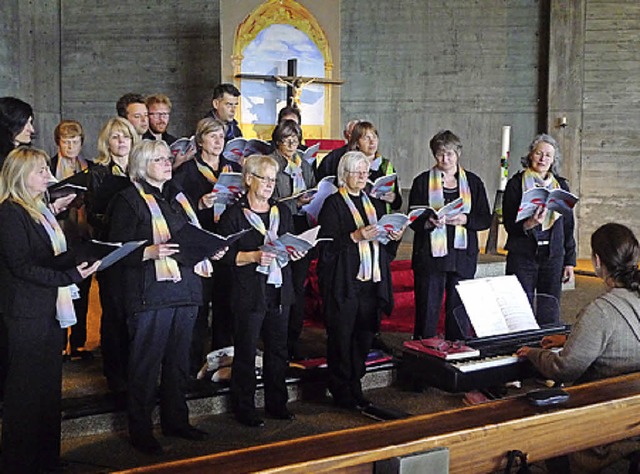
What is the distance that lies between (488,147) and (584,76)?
1498 mm

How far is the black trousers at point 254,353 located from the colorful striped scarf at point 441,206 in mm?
1123

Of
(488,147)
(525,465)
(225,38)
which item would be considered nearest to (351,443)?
(525,465)

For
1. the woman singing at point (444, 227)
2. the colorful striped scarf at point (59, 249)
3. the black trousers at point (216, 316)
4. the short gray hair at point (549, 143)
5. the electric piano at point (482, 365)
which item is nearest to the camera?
the electric piano at point (482, 365)

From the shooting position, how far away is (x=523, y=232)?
4.85 m

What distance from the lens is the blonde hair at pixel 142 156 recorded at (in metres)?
3.61

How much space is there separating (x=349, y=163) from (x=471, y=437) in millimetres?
2462

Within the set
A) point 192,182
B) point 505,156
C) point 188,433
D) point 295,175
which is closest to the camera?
point 188,433

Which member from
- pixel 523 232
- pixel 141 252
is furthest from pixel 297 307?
pixel 141 252

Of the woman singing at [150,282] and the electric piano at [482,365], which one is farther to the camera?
the woman singing at [150,282]

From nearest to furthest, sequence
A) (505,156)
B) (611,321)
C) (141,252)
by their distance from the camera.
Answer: (611,321)
(141,252)
(505,156)

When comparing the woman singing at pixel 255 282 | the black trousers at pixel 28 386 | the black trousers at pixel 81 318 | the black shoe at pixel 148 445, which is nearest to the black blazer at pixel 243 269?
the woman singing at pixel 255 282

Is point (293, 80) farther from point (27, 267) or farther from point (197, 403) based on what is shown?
point (27, 267)

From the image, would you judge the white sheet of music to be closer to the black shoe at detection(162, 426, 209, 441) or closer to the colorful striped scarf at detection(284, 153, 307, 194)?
the black shoe at detection(162, 426, 209, 441)

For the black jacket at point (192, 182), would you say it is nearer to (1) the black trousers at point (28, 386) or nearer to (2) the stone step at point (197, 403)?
(2) the stone step at point (197, 403)
